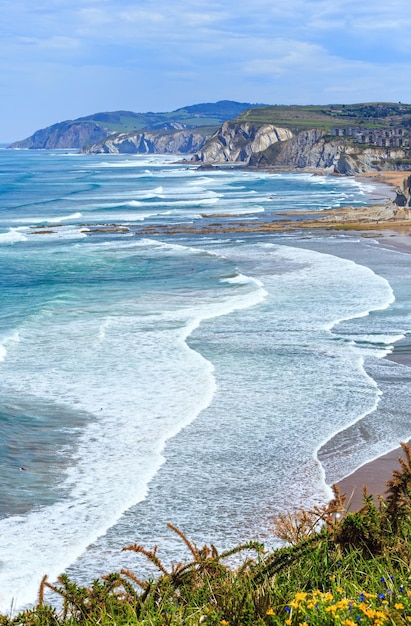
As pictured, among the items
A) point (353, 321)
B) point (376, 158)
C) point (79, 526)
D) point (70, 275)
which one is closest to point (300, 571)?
point (79, 526)

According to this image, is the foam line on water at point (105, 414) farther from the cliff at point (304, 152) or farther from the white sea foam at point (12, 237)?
the cliff at point (304, 152)

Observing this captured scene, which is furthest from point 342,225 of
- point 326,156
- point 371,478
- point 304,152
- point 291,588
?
point 304,152

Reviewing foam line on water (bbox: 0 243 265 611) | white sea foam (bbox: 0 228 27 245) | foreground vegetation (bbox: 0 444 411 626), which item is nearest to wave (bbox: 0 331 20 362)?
foam line on water (bbox: 0 243 265 611)

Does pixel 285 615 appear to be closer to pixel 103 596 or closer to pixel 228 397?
pixel 103 596

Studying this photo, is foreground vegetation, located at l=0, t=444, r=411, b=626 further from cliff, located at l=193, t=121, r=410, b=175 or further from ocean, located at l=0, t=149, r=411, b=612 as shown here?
cliff, located at l=193, t=121, r=410, b=175

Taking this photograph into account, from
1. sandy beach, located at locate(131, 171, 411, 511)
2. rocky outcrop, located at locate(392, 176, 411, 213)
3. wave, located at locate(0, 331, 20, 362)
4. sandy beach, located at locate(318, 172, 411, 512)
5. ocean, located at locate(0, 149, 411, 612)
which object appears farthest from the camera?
rocky outcrop, located at locate(392, 176, 411, 213)
